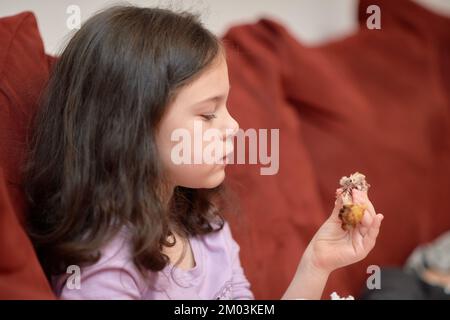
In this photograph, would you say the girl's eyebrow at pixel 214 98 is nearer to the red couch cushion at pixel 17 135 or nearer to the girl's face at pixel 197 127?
the girl's face at pixel 197 127

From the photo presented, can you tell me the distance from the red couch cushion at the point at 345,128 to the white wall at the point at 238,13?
4 cm

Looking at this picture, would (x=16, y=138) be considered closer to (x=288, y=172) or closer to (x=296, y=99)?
(x=288, y=172)

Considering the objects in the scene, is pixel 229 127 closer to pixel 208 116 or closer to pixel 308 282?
pixel 208 116

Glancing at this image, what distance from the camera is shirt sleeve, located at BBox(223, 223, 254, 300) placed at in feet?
2.68

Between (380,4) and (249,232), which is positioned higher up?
(380,4)

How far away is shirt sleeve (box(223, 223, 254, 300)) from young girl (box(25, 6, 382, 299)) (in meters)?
0.11

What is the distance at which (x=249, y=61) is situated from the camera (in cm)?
113

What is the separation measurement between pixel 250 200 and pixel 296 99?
36 cm

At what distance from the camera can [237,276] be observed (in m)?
0.84

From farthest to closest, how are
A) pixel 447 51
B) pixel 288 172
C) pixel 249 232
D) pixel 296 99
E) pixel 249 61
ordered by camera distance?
pixel 447 51
pixel 296 99
pixel 249 61
pixel 288 172
pixel 249 232

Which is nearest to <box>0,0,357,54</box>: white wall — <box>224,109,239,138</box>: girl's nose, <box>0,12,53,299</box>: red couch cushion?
<box>0,12,53,299</box>: red couch cushion

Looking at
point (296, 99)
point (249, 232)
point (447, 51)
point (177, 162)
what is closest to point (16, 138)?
point (177, 162)

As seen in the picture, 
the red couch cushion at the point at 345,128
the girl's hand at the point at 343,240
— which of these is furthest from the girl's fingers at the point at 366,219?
the red couch cushion at the point at 345,128
